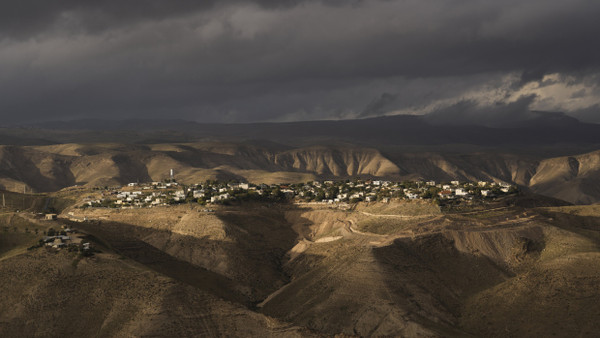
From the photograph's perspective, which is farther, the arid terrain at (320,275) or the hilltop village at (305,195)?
the hilltop village at (305,195)

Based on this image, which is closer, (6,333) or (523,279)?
(6,333)

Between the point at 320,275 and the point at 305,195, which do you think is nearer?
the point at 320,275

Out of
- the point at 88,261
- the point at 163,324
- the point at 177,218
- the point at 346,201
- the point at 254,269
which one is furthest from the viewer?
the point at 346,201

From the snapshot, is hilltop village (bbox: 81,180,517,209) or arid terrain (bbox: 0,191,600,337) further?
hilltop village (bbox: 81,180,517,209)

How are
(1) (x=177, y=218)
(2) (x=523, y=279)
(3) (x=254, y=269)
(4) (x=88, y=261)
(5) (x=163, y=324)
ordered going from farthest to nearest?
(1) (x=177, y=218)
(3) (x=254, y=269)
(2) (x=523, y=279)
(4) (x=88, y=261)
(5) (x=163, y=324)

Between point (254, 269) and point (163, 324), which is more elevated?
point (163, 324)

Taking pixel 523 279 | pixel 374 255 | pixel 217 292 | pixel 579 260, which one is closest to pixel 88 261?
pixel 217 292

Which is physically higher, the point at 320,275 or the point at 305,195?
the point at 320,275

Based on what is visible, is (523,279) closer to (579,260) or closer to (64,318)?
(579,260)
